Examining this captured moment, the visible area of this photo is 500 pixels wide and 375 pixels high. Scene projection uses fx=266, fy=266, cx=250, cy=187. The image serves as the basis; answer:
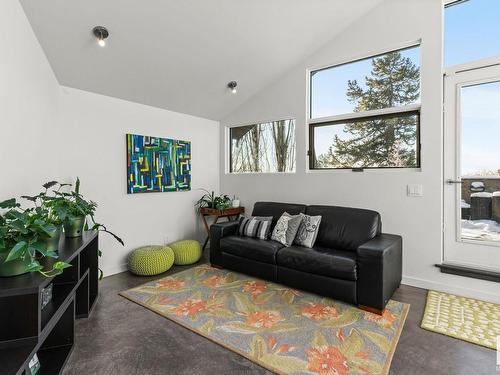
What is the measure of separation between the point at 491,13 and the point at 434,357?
326 cm

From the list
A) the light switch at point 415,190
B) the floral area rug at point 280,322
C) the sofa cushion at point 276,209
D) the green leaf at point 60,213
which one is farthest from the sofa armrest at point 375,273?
the green leaf at point 60,213

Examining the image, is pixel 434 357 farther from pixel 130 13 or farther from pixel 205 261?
pixel 130 13

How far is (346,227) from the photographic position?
3061mm

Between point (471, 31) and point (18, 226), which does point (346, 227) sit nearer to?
point (471, 31)

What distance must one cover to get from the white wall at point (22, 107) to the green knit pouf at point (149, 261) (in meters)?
1.32

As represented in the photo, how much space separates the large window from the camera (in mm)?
3089

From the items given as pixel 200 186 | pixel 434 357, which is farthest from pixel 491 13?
pixel 200 186

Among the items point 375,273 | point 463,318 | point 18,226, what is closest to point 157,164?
point 18,226

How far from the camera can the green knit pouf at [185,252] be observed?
12.0ft

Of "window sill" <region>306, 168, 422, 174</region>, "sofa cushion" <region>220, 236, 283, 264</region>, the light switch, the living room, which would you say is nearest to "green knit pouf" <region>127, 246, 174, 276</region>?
the living room

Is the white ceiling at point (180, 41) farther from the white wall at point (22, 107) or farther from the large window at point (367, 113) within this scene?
the large window at point (367, 113)

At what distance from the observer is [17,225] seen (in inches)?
52.0

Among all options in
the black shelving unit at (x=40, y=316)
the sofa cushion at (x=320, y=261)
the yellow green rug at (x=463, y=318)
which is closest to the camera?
the black shelving unit at (x=40, y=316)

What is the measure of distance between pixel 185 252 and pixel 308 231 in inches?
68.3
